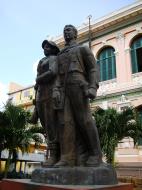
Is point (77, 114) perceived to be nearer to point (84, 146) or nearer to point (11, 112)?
point (84, 146)

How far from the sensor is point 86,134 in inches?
137

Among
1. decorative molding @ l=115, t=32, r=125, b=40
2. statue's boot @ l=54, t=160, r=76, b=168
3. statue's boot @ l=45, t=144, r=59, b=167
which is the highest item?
decorative molding @ l=115, t=32, r=125, b=40

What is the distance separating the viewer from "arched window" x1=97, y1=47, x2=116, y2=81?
57.3ft

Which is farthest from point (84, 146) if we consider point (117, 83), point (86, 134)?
point (117, 83)

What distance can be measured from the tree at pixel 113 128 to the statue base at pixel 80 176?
24.9ft

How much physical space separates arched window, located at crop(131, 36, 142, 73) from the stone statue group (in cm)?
1306

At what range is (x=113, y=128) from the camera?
11.0 meters

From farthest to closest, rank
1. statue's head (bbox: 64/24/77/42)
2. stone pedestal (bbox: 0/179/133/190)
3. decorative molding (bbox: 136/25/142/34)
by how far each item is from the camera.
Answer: decorative molding (bbox: 136/25/142/34), statue's head (bbox: 64/24/77/42), stone pedestal (bbox: 0/179/133/190)

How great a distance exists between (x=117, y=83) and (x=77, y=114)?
13.6m

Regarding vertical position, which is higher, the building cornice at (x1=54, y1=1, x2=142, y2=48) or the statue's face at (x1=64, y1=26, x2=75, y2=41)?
the building cornice at (x1=54, y1=1, x2=142, y2=48)

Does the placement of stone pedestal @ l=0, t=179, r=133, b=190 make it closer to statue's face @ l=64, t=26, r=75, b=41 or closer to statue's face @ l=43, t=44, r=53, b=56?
statue's face @ l=43, t=44, r=53, b=56

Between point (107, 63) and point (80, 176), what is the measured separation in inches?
599

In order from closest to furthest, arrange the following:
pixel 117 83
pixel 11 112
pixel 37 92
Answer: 1. pixel 37 92
2. pixel 11 112
3. pixel 117 83

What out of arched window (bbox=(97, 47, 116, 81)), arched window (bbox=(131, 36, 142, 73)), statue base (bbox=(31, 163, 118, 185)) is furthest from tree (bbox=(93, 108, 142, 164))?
statue base (bbox=(31, 163, 118, 185))
